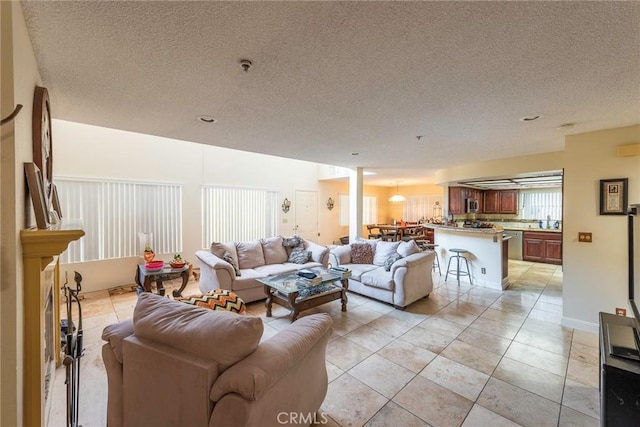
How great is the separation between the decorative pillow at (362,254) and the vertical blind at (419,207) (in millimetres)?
6197

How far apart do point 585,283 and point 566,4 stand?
324 centimetres

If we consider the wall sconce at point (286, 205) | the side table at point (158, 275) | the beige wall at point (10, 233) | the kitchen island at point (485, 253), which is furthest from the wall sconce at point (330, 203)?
the beige wall at point (10, 233)

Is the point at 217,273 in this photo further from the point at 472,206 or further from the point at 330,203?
the point at 472,206

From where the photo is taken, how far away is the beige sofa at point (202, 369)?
1134mm

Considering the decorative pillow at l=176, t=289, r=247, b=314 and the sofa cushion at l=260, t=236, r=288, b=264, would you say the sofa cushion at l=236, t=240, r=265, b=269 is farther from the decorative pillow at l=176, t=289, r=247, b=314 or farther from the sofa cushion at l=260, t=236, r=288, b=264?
the decorative pillow at l=176, t=289, r=247, b=314

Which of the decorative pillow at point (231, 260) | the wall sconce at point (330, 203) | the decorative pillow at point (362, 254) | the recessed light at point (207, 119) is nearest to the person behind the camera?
the recessed light at point (207, 119)

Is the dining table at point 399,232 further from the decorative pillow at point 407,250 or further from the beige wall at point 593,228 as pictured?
the beige wall at point 593,228

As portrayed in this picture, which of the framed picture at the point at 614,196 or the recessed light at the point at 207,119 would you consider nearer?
the recessed light at the point at 207,119

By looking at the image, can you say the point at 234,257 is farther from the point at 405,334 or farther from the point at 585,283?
the point at 585,283

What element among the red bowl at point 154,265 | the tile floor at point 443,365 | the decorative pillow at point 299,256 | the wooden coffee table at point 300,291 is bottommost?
the tile floor at point 443,365

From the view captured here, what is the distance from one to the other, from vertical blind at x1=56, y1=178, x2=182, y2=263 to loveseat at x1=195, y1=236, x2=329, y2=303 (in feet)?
4.55

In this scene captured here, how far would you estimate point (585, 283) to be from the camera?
2.98 m

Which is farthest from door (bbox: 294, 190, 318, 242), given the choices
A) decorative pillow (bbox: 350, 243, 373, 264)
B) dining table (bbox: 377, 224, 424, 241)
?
decorative pillow (bbox: 350, 243, 373, 264)

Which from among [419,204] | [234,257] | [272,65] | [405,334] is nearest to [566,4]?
[272,65]
